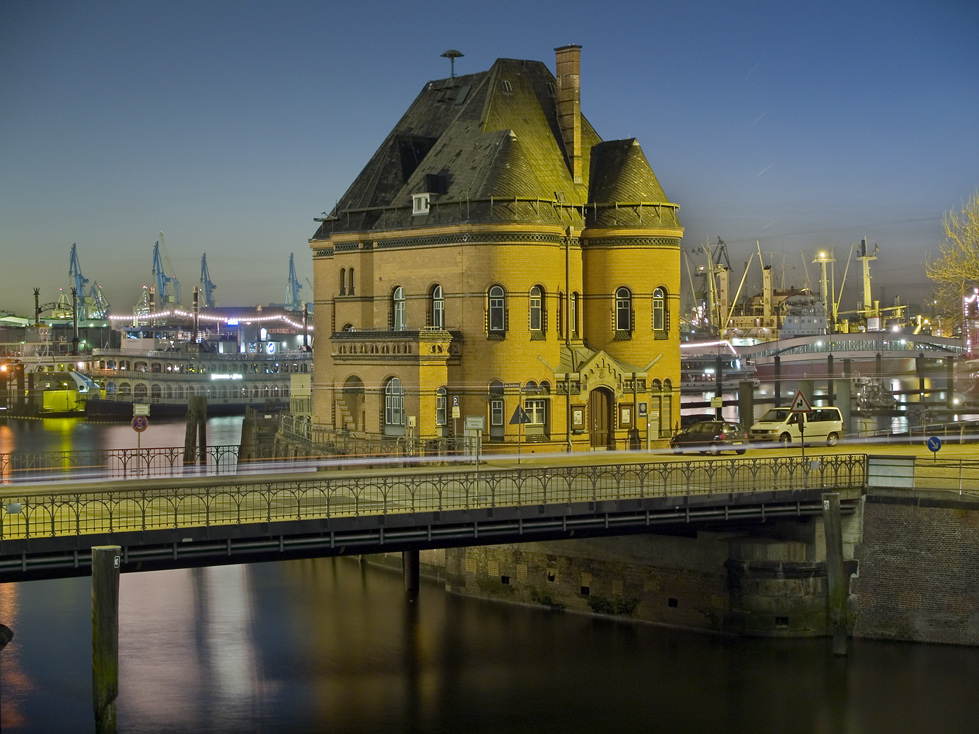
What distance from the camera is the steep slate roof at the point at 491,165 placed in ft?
202

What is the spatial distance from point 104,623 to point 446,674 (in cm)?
1340

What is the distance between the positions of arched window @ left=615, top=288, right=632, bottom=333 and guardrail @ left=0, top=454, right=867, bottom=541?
626 inches

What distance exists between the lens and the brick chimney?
65875 mm

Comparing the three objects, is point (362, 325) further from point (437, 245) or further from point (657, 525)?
point (657, 525)

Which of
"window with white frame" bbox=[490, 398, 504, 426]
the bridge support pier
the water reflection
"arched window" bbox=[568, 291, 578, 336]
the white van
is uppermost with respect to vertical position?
"arched window" bbox=[568, 291, 578, 336]

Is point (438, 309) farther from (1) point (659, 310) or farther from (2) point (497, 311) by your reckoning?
(1) point (659, 310)

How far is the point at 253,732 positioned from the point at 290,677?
5.33m

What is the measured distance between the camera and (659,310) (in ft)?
217

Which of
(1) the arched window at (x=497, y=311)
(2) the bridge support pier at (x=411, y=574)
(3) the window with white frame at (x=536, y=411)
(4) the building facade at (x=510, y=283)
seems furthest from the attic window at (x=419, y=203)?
(2) the bridge support pier at (x=411, y=574)

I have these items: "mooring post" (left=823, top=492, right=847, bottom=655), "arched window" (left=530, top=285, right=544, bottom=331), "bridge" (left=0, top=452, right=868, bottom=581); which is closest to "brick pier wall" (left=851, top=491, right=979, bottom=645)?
"mooring post" (left=823, top=492, right=847, bottom=655)

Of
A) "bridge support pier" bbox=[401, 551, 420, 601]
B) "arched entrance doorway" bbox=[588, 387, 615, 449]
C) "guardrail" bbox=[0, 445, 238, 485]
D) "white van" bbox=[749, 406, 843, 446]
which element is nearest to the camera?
"guardrail" bbox=[0, 445, 238, 485]

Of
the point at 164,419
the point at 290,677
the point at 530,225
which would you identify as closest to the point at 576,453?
the point at 530,225

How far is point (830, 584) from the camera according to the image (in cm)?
4469

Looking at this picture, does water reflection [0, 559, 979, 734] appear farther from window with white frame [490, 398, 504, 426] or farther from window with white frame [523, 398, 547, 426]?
window with white frame [523, 398, 547, 426]
